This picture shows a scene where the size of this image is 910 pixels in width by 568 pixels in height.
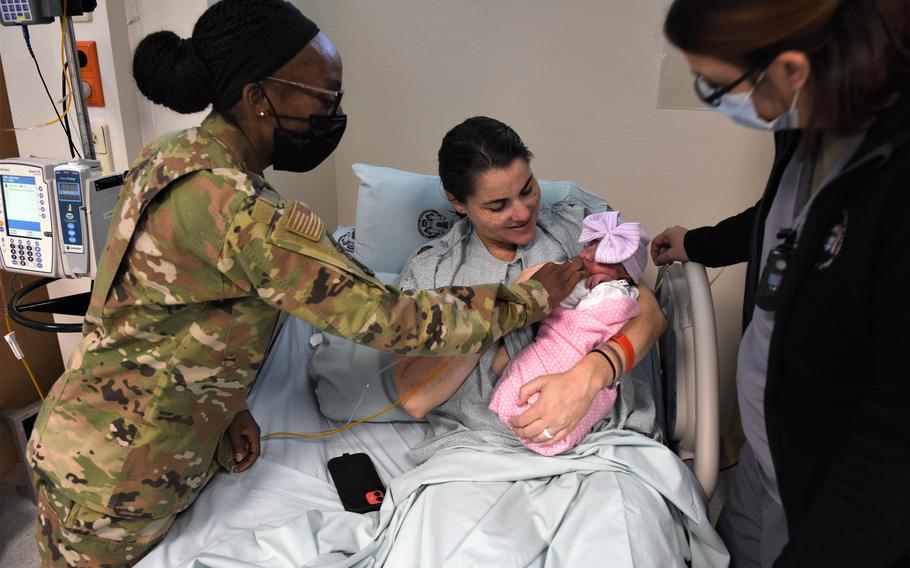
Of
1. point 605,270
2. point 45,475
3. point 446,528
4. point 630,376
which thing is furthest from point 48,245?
point 630,376

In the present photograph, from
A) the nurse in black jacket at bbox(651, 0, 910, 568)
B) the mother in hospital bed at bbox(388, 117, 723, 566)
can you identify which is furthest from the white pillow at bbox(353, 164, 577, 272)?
the nurse in black jacket at bbox(651, 0, 910, 568)

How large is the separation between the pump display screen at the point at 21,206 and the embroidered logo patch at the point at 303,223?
3.73 feet

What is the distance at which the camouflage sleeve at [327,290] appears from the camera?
1146mm

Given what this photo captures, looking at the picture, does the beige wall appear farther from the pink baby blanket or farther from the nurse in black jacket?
the nurse in black jacket

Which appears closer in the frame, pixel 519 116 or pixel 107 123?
pixel 107 123

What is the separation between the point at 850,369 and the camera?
2.83 ft

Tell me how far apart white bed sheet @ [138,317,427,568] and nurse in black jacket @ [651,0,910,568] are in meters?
1.13

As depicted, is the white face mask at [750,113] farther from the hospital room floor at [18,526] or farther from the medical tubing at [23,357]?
the medical tubing at [23,357]

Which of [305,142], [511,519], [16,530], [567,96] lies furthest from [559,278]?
[16,530]

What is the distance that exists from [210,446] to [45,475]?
13.8 inches

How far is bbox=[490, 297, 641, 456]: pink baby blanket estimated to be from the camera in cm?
153

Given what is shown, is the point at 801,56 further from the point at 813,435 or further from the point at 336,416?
the point at 336,416

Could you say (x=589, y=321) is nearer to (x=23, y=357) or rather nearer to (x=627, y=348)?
(x=627, y=348)

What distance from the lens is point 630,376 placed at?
1723 millimetres
